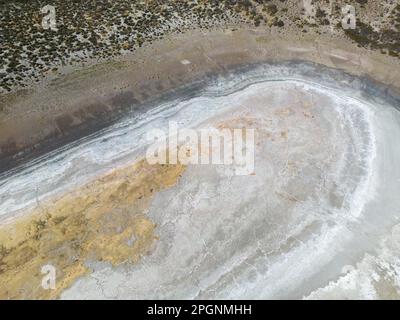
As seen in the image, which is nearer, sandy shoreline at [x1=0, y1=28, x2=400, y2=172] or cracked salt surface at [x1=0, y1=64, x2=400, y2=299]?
cracked salt surface at [x1=0, y1=64, x2=400, y2=299]

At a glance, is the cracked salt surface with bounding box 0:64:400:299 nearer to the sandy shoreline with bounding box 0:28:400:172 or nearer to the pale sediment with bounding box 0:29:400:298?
the pale sediment with bounding box 0:29:400:298

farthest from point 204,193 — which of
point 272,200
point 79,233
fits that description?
point 79,233

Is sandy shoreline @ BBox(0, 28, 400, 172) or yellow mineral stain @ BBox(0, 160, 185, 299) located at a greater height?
sandy shoreline @ BBox(0, 28, 400, 172)

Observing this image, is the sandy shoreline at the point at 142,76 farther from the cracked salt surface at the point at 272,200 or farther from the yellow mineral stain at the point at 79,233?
the yellow mineral stain at the point at 79,233

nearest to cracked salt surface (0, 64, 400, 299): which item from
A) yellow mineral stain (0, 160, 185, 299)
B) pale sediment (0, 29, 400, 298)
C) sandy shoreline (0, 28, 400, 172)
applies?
pale sediment (0, 29, 400, 298)

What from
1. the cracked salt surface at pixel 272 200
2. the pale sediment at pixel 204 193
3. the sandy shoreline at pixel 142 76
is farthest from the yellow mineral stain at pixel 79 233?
the sandy shoreline at pixel 142 76

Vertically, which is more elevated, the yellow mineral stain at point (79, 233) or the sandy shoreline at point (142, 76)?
the sandy shoreline at point (142, 76)
